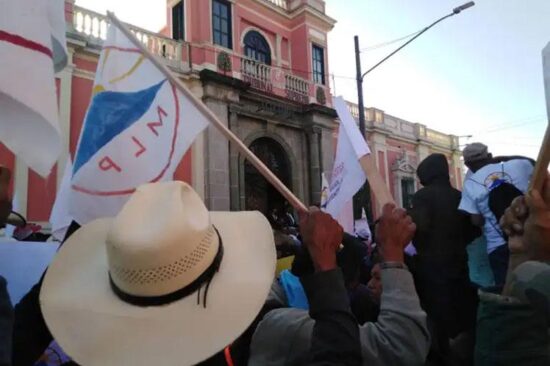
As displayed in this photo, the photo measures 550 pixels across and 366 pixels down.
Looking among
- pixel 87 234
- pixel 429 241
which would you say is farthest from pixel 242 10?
pixel 87 234

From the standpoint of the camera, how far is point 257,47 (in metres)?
14.9

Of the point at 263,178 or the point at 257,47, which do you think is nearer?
the point at 263,178

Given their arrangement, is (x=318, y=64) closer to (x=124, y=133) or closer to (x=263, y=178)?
(x=263, y=178)

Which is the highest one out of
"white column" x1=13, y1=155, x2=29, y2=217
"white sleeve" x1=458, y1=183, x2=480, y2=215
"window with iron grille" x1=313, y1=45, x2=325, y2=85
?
"window with iron grille" x1=313, y1=45, x2=325, y2=85

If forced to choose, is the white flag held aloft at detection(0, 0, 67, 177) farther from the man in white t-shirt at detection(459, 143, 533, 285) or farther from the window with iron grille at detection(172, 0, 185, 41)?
the window with iron grille at detection(172, 0, 185, 41)

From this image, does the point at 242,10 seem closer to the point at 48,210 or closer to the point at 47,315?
the point at 48,210

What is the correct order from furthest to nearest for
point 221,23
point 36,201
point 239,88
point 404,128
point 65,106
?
point 404,128
point 221,23
point 239,88
point 65,106
point 36,201

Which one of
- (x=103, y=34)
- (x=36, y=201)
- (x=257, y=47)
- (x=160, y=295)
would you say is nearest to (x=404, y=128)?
(x=257, y=47)

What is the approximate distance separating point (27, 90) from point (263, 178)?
1144 centimetres

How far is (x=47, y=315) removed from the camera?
4.58ft

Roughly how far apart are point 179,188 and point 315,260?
439mm

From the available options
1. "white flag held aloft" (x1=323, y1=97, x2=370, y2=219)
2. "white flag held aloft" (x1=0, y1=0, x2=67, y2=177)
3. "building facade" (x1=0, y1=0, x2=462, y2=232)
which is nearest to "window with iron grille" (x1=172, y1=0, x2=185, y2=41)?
"building facade" (x1=0, y1=0, x2=462, y2=232)

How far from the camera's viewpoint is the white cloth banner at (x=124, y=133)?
249 centimetres

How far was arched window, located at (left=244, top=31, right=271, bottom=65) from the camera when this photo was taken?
572 inches
